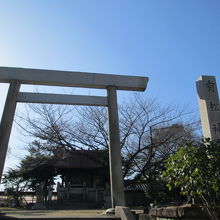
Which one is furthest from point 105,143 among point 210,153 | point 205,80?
point 210,153

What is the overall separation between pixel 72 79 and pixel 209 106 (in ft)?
13.3

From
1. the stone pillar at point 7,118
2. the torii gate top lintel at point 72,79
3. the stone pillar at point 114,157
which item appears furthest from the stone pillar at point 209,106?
the stone pillar at point 7,118

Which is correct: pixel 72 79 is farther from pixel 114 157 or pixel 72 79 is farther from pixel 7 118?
pixel 114 157

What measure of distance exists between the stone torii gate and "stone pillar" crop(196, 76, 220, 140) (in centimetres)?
197

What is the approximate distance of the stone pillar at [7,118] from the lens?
224 inches

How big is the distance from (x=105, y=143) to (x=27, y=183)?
30.5 ft

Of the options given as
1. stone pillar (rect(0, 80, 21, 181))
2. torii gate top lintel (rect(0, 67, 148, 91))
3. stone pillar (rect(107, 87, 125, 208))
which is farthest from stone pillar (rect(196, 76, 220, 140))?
stone pillar (rect(0, 80, 21, 181))

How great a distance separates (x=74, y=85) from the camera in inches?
275

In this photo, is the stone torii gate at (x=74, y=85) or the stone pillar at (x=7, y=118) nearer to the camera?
the stone pillar at (x=7, y=118)

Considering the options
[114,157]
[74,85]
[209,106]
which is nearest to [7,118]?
[74,85]

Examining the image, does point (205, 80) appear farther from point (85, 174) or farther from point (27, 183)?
point (27, 183)

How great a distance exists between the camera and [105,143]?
14.1 metres

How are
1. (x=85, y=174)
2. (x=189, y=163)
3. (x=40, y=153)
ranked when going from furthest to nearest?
(x=85, y=174)
(x=40, y=153)
(x=189, y=163)

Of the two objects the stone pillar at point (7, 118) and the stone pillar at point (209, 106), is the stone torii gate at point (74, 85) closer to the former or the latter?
the stone pillar at point (7, 118)
